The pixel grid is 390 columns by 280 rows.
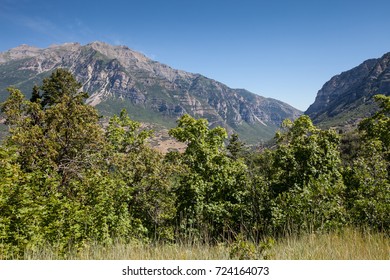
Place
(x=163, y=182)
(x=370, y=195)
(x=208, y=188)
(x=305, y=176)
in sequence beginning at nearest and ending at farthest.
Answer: (x=370, y=195)
(x=305, y=176)
(x=208, y=188)
(x=163, y=182)

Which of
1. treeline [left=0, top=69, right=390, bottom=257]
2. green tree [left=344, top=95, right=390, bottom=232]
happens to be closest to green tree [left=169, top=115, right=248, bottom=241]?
treeline [left=0, top=69, right=390, bottom=257]

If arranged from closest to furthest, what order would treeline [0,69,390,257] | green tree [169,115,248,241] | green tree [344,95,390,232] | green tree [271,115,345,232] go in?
green tree [344,95,390,232] → treeline [0,69,390,257] → green tree [271,115,345,232] → green tree [169,115,248,241]

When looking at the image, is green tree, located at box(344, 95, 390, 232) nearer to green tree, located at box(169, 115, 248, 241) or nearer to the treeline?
the treeline

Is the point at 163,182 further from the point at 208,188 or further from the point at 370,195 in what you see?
the point at 370,195

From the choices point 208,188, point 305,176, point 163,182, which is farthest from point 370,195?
point 163,182

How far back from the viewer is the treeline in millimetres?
10969

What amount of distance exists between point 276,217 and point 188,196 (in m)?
6.38

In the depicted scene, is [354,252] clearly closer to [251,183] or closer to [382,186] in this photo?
[382,186]

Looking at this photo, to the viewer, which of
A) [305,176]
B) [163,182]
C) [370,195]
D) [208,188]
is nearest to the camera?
[370,195]

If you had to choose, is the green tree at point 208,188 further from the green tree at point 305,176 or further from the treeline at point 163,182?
the green tree at point 305,176

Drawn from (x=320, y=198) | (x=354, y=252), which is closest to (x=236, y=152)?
(x=320, y=198)

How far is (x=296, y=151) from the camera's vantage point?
15.8 meters

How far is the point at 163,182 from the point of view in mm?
19156

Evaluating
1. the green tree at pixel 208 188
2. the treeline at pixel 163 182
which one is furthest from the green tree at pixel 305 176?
the green tree at pixel 208 188
